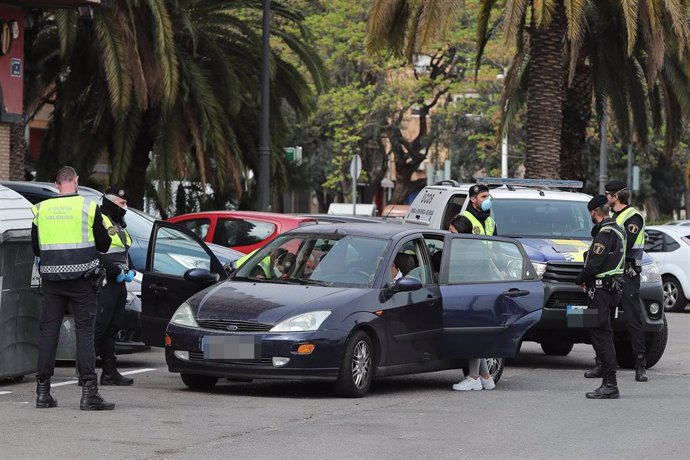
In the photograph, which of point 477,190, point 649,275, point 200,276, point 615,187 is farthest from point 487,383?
point 649,275

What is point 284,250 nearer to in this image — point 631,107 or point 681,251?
point 681,251

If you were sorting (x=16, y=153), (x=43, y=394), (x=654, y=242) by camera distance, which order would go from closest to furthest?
(x=43, y=394)
(x=16, y=153)
(x=654, y=242)

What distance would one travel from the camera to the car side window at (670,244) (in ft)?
83.1

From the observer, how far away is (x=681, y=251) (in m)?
25.2

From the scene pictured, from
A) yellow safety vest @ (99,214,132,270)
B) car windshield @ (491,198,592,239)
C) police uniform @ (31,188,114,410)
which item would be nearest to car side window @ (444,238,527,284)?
car windshield @ (491,198,592,239)

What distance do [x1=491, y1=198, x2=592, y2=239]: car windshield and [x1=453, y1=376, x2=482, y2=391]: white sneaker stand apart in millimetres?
3251

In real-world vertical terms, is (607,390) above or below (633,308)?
below

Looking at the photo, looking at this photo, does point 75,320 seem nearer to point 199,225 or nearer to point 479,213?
point 479,213

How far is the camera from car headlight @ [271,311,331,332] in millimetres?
10844

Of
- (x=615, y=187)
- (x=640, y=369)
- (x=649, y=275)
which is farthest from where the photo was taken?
(x=649, y=275)

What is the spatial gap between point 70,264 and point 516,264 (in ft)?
14.1

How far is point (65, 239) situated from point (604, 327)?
466 cm

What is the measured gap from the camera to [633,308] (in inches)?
516

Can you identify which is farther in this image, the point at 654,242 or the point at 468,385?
the point at 654,242
